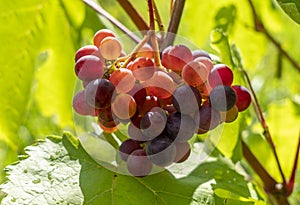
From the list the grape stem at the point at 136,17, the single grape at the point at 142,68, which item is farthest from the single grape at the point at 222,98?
the grape stem at the point at 136,17

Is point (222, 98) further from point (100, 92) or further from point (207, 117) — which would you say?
point (100, 92)

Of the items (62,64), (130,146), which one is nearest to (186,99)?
(130,146)

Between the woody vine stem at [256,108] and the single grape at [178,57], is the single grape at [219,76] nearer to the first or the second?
the single grape at [178,57]

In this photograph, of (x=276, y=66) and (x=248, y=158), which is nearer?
(x=248, y=158)

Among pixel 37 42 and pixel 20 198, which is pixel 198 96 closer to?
pixel 20 198

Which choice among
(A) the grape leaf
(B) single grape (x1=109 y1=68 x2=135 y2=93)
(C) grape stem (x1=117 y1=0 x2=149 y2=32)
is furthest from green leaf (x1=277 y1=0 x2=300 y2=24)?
(C) grape stem (x1=117 y1=0 x2=149 y2=32)

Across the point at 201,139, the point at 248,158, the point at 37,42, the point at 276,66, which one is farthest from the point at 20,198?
the point at 276,66
